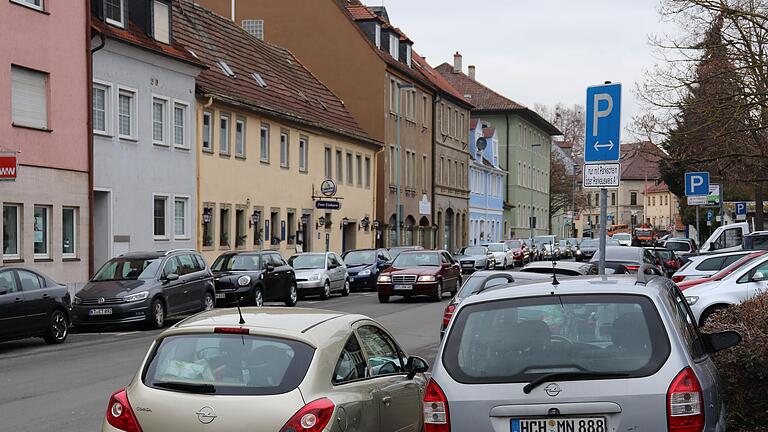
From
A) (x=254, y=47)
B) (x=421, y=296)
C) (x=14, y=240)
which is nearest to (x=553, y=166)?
(x=254, y=47)

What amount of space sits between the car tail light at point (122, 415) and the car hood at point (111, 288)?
1578 centimetres

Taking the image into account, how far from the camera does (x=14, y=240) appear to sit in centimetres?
2623

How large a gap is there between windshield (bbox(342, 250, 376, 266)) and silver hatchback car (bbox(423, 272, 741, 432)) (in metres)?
33.6

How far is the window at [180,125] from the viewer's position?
112 feet

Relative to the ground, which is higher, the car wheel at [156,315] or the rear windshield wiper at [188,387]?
the rear windshield wiper at [188,387]

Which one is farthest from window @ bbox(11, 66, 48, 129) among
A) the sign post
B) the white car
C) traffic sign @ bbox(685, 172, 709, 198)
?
traffic sign @ bbox(685, 172, 709, 198)

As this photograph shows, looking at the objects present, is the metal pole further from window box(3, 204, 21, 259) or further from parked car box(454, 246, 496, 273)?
parked car box(454, 246, 496, 273)

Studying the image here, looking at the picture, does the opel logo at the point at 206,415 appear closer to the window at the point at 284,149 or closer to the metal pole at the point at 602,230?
the metal pole at the point at 602,230

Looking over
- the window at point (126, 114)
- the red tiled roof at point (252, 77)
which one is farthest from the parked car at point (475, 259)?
the window at point (126, 114)

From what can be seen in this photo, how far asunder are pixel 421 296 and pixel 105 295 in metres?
12.7

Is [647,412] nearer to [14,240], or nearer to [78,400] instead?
[78,400]

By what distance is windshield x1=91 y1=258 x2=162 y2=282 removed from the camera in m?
23.0

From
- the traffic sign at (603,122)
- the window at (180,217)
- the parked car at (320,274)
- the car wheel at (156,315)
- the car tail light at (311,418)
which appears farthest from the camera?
the window at (180,217)

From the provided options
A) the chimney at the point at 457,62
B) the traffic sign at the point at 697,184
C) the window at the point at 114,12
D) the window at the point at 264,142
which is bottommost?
the traffic sign at the point at 697,184
